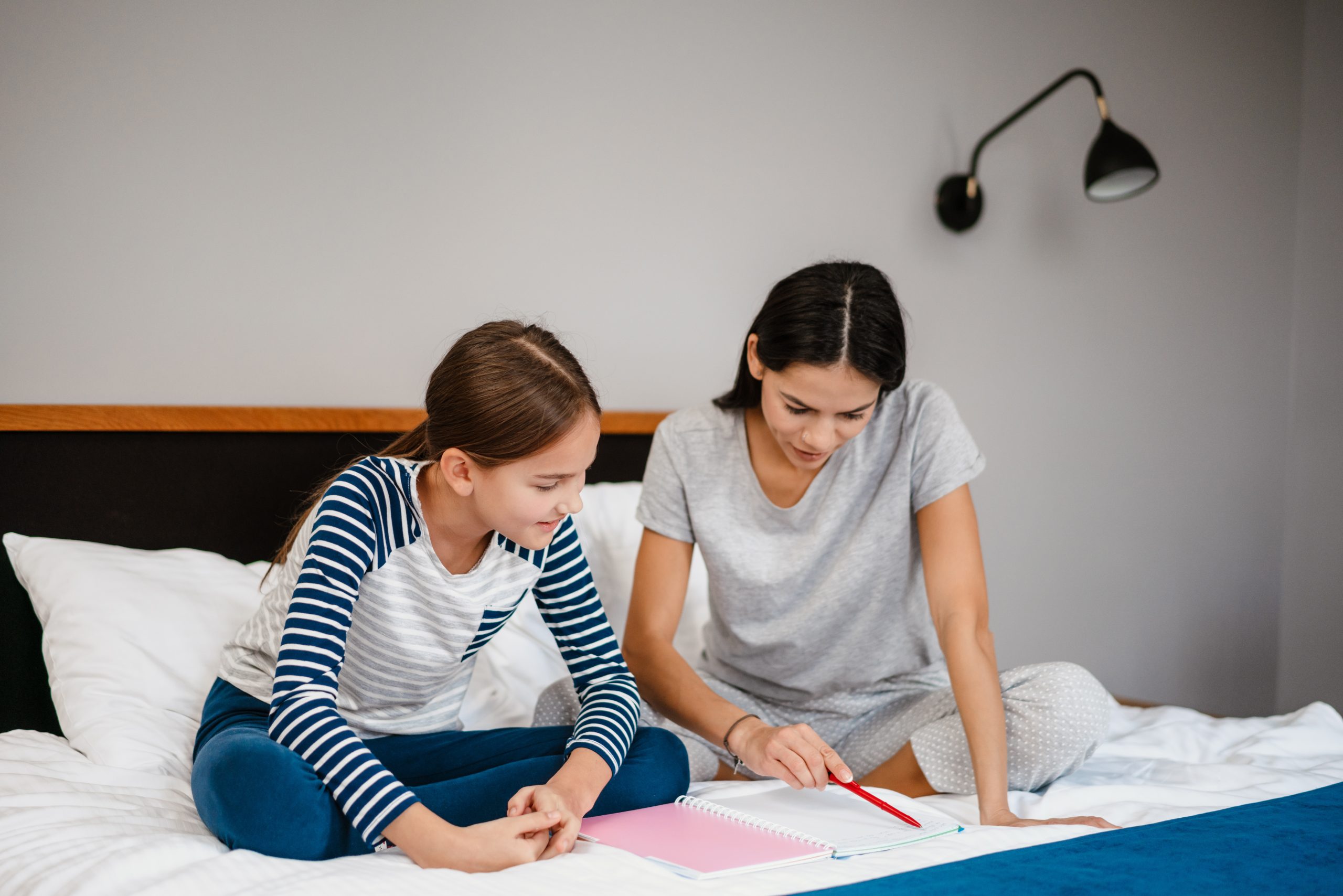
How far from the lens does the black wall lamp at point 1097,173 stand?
211 centimetres

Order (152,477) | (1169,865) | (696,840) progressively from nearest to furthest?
(1169,865)
(696,840)
(152,477)

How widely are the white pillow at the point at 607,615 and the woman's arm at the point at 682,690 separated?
9 cm

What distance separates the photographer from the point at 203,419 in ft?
5.17

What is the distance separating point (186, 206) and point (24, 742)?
809mm

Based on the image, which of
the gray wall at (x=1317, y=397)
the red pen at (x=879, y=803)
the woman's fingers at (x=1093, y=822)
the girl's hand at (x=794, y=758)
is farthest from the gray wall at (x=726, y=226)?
the woman's fingers at (x=1093, y=822)

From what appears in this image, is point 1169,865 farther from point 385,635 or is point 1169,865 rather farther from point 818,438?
point 385,635

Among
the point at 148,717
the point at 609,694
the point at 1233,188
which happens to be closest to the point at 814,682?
the point at 609,694

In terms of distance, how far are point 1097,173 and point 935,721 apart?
134 cm

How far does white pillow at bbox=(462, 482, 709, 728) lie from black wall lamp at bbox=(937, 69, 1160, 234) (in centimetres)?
105

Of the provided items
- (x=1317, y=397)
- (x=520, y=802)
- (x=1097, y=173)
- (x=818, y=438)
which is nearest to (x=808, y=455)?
(x=818, y=438)

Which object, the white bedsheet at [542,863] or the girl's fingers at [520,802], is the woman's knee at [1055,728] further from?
the girl's fingers at [520,802]

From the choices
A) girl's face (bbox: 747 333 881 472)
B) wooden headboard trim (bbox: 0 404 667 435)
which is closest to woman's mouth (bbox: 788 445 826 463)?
girl's face (bbox: 747 333 881 472)

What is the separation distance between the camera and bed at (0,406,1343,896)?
0.85 metres

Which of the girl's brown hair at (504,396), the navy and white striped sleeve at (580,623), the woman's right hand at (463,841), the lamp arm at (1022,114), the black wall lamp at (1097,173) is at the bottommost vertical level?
the woman's right hand at (463,841)
